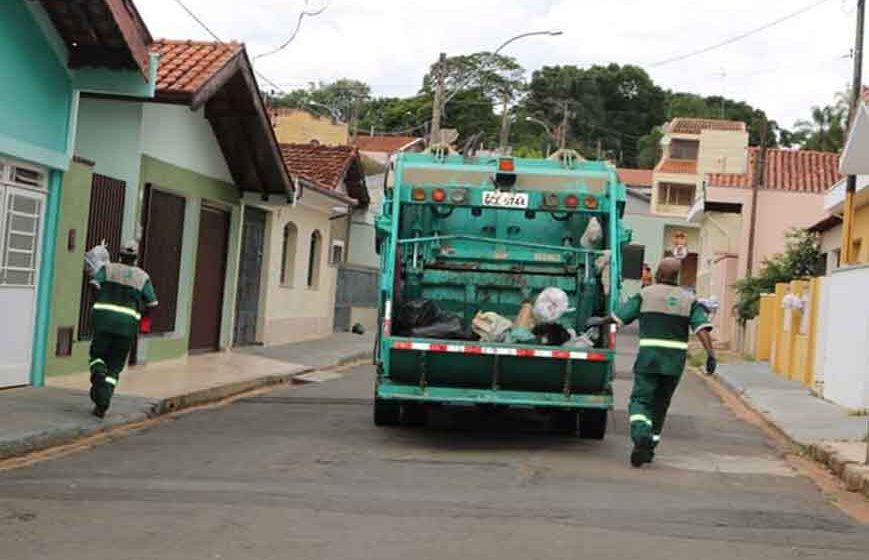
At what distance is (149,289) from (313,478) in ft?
12.1

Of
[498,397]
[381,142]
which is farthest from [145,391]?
[381,142]

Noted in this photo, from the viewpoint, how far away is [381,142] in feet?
222

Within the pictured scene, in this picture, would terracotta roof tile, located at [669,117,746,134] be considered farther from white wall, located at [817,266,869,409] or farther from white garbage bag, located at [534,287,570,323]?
white garbage bag, located at [534,287,570,323]

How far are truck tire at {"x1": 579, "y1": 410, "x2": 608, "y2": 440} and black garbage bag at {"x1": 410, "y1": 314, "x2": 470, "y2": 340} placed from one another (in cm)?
154

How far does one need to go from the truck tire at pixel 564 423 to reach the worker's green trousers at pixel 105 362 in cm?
435

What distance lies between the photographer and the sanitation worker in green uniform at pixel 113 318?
37.7ft

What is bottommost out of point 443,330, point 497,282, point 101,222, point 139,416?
point 139,416

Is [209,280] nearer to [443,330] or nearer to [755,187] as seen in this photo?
[443,330]

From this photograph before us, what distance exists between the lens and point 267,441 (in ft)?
36.0

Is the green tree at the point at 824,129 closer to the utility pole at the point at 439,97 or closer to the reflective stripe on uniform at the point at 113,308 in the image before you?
the utility pole at the point at 439,97

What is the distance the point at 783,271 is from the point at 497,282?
20787mm

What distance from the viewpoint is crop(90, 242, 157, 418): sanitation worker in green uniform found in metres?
11.5

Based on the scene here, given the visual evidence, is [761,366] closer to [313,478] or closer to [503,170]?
[503,170]

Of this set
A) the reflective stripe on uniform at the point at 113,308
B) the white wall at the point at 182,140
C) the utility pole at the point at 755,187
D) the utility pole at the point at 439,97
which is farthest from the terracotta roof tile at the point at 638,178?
the reflective stripe on uniform at the point at 113,308
